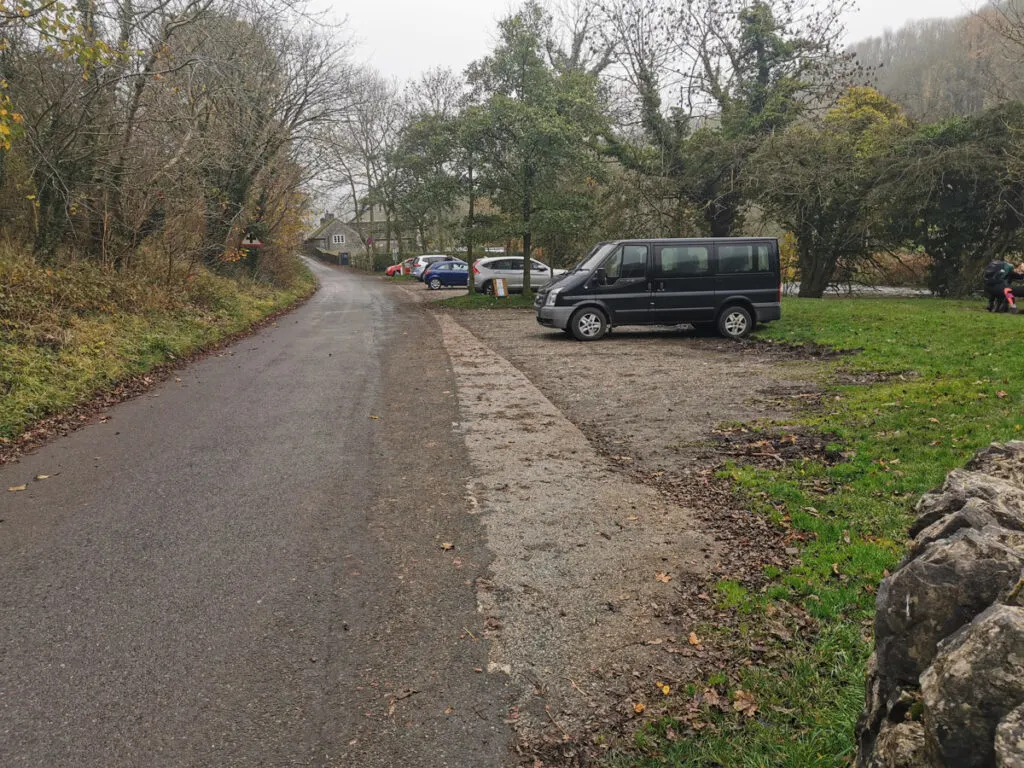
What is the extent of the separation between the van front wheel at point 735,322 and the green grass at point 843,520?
400 cm

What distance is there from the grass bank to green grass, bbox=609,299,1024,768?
7.76 meters

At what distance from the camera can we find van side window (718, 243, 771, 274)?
15500 mm

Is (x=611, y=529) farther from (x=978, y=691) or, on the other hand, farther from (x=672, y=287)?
(x=672, y=287)

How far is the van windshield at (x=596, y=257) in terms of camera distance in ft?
50.8

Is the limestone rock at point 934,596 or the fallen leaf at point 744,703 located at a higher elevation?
the limestone rock at point 934,596

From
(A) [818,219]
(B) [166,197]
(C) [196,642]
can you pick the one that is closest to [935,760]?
(C) [196,642]

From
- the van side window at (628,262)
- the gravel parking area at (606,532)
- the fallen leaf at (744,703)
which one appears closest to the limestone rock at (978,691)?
the fallen leaf at (744,703)

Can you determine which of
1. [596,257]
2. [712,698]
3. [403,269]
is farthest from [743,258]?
[403,269]

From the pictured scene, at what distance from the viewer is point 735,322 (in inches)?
621

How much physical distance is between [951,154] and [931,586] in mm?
24575

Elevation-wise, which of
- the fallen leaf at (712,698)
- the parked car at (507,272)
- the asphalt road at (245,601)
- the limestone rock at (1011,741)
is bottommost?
the fallen leaf at (712,698)

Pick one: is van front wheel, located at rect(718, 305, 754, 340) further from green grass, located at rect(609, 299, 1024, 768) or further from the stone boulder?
the stone boulder

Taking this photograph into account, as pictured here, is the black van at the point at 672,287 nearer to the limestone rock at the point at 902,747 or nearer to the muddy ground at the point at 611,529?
the muddy ground at the point at 611,529

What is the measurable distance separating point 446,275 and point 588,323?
25.4 meters
